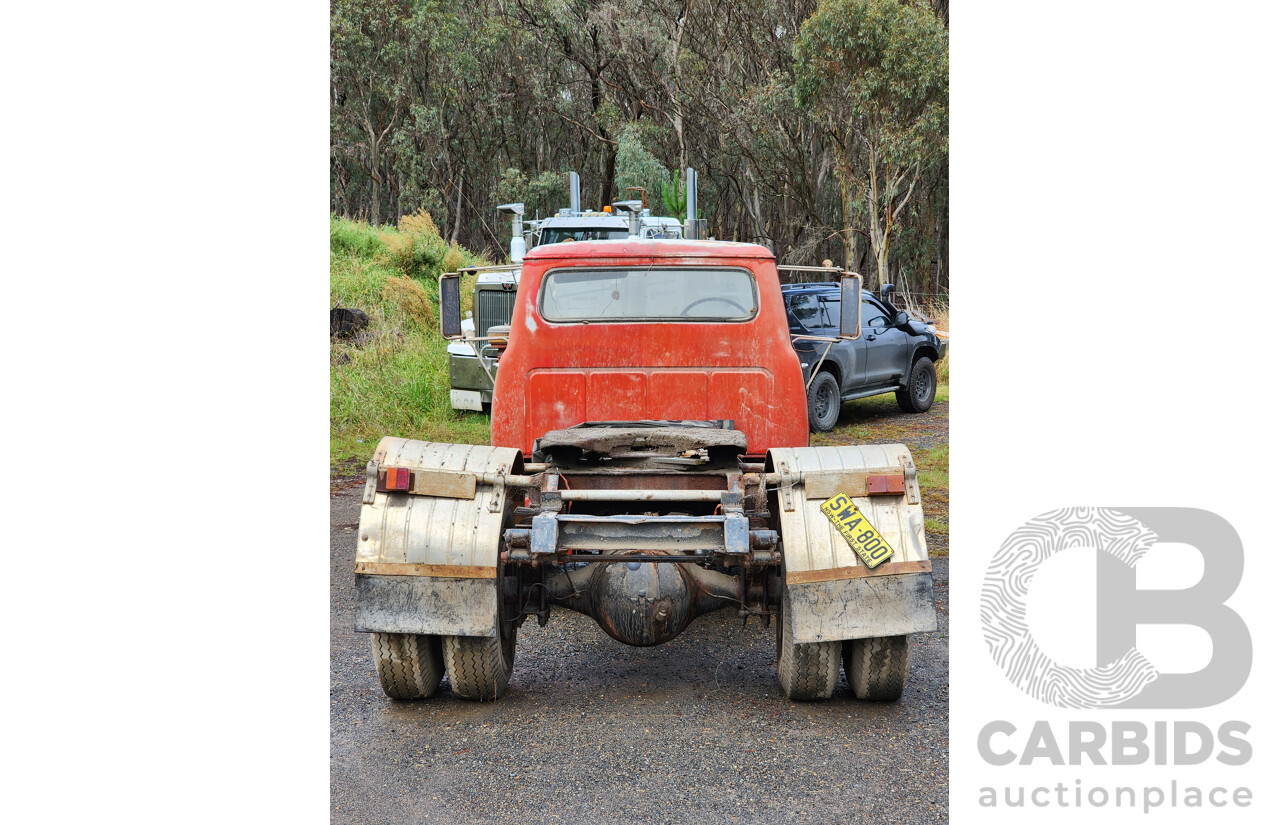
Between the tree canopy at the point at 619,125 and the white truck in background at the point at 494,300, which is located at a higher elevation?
the tree canopy at the point at 619,125

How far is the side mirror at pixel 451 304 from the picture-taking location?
5270mm

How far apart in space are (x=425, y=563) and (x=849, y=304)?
2592mm

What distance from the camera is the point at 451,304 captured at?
5301mm

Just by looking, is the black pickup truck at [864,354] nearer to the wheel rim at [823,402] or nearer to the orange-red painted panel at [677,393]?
the wheel rim at [823,402]

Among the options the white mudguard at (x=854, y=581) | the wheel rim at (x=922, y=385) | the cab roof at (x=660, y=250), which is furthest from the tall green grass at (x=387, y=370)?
the white mudguard at (x=854, y=581)

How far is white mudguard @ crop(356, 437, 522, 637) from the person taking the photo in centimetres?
389

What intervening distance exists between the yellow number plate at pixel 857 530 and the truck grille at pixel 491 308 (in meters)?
7.63

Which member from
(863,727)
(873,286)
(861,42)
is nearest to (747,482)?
(863,727)

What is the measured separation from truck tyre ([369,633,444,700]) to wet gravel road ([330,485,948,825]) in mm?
95

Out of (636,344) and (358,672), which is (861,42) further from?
(358,672)

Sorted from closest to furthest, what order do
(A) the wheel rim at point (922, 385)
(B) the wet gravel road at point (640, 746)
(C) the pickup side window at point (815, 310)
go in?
(B) the wet gravel road at point (640, 746), (C) the pickup side window at point (815, 310), (A) the wheel rim at point (922, 385)

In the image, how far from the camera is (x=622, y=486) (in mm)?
4660

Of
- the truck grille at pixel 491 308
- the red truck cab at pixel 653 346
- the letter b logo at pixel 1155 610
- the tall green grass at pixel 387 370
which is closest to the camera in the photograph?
the letter b logo at pixel 1155 610

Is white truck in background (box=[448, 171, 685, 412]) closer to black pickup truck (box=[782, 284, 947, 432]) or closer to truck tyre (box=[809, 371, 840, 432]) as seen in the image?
black pickup truck (box=[782, 284, 947, 432])
